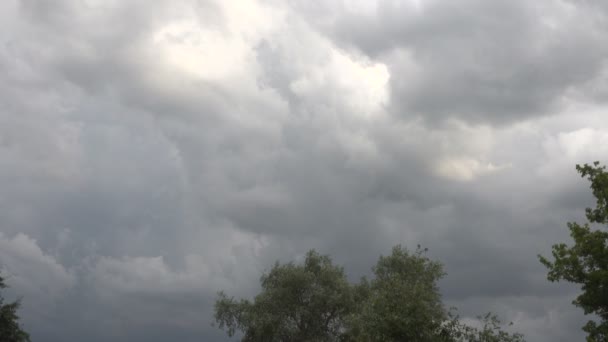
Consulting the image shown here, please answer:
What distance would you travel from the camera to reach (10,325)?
65.5 m

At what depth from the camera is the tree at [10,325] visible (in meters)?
64.8

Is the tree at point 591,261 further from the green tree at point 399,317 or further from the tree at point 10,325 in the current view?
the tree at point 10,325

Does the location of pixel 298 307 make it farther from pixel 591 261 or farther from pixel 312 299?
pixel 591 261

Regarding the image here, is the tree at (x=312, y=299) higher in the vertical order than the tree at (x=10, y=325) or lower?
higher

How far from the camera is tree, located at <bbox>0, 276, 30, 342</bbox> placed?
64.8 m

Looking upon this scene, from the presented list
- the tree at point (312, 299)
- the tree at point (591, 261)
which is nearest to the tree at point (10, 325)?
the tree at point (312, 299)

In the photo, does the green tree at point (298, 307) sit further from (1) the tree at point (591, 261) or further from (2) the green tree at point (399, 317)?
(1) the tree at point (591, 261)

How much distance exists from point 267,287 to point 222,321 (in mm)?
8152

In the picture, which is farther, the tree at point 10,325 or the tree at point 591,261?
the tree at point 10,325

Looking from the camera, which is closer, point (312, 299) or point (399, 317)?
point (399, 317)

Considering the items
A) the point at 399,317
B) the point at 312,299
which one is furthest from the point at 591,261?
the point at 312,299

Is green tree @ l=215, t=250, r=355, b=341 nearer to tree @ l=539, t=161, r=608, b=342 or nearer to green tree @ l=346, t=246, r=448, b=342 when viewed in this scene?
green tree @ l=346, t=246, r=448, b=342

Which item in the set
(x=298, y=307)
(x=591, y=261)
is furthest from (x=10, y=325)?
(x=591, y=261)

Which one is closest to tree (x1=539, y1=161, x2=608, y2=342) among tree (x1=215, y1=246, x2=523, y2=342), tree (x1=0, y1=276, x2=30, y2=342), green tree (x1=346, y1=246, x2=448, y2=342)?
green tree (x1=346, y1=246, x2=448, y2=342)
